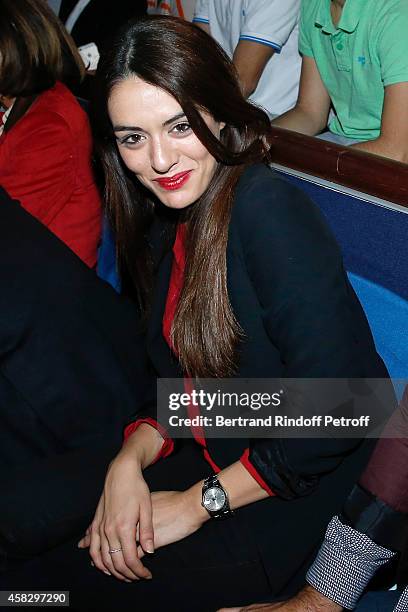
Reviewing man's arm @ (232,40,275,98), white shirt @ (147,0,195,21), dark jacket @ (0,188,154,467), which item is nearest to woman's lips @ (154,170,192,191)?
dark jacket @ (0,188,154,467)

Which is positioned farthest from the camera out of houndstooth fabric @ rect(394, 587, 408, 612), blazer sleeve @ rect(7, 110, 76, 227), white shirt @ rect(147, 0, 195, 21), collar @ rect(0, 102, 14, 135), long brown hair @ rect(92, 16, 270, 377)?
white shirt @ rect(147, 0, 195, 21)

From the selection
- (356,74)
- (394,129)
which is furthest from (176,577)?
(356,74)

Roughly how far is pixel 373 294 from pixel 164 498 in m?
0.55

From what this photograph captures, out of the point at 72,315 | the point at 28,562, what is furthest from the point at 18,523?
the point at 72,315

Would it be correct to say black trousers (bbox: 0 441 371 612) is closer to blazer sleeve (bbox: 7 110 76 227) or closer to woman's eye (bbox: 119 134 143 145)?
woman's eye (bbox: 119 134 143 145)

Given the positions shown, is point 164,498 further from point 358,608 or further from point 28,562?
point 358,608

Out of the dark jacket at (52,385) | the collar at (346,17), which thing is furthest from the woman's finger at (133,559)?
the collar at (346,17)

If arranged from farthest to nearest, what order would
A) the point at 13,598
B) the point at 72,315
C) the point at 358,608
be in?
the point at 72,315
the point at 13,598
the point at 358,608

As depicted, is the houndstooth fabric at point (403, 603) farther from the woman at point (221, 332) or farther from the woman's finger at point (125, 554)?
the woman's finger at point (125, 554)

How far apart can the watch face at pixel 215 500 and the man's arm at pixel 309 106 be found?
1528 millimetres

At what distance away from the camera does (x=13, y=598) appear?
117 centimetres

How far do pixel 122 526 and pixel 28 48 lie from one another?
1.36 metres

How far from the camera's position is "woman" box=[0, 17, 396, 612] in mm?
1042

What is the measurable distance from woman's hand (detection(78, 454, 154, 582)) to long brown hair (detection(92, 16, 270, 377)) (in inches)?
8.8
